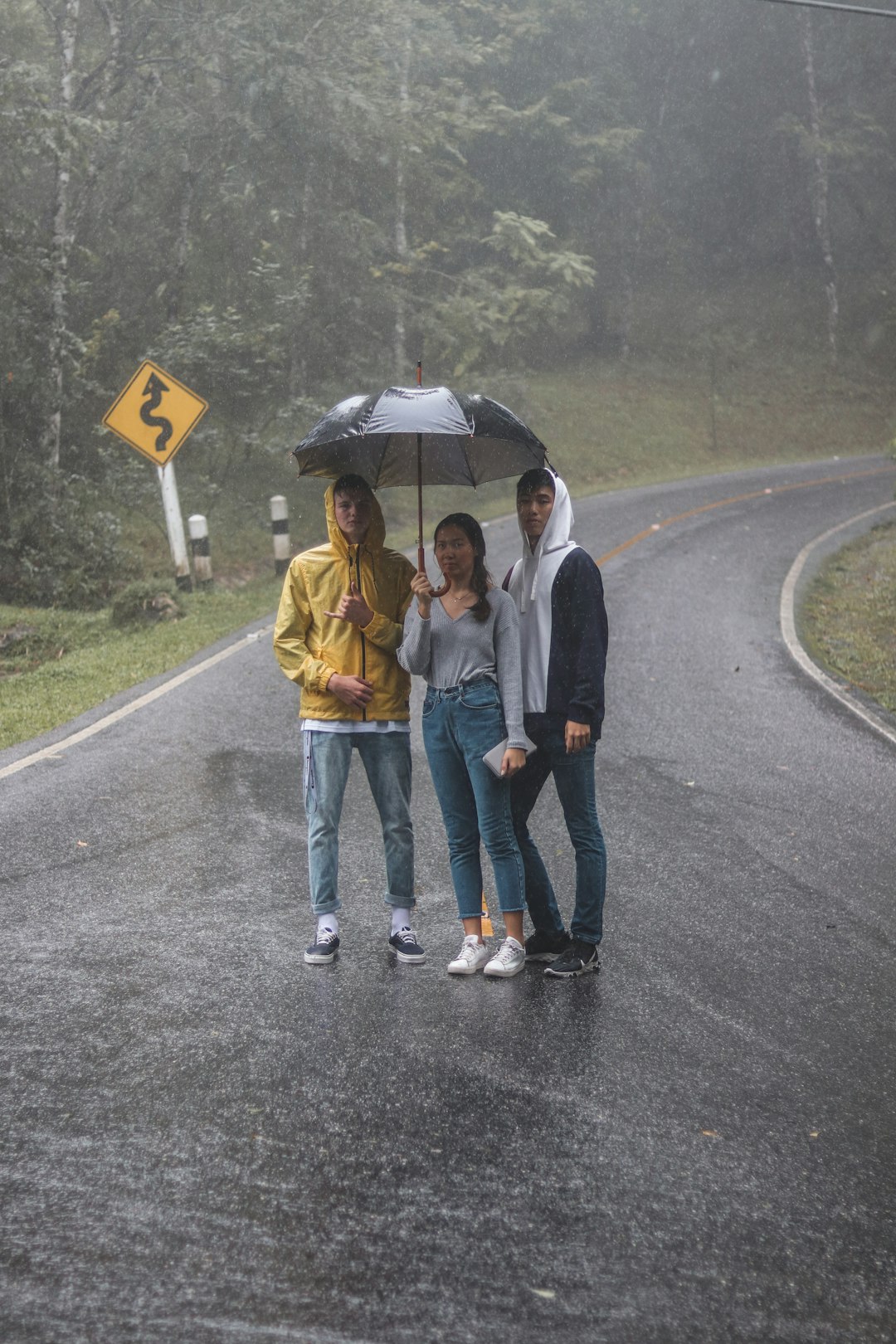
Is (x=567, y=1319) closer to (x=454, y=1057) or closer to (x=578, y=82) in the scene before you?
(x=454, y=1057)

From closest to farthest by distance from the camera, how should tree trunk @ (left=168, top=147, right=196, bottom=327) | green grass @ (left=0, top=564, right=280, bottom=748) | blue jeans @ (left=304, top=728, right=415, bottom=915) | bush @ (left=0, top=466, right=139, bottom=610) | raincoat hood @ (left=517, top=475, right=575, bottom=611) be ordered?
raincoat hood @ (left=517, top=475, right=575, bottom=611)
blue jeans @ (left=304, top=728, right=415, bottom=915)
green grass @ (left=0, top=564, right=280, bottom=748)
bush @ (left=0, top=466, right=139, bottom=610)
tree trunk @ (left=168, top=147, right=196, bottom=327)

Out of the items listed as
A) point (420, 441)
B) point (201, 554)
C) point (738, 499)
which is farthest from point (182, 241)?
point (420, 441)

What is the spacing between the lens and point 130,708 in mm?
10117

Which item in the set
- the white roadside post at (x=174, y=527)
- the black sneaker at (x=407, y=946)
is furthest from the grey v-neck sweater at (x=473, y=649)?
the white roadside post at (x=174, y=527)

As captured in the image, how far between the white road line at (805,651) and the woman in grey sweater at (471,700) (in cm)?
547

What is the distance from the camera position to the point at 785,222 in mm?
47750

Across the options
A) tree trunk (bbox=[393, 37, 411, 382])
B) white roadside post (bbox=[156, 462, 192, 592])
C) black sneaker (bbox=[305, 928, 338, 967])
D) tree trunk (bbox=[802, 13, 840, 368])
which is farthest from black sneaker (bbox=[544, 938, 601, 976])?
tree trunk (bbox=[802, 13, 840, 368])

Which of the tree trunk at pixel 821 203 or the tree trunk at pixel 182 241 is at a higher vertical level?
the tree trunk at pixel 821 203

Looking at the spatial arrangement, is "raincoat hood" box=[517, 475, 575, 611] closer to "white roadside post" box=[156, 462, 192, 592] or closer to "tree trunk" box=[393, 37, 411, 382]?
"white roadside post" box=[156, 462, 192, 592]

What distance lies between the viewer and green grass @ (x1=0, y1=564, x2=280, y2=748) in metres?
10.5

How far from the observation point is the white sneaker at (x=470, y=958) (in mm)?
5152

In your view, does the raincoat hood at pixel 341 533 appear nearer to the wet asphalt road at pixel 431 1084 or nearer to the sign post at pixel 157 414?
the wet asphalt road at pixel 431 1084

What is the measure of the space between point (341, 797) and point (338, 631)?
0.70 meters

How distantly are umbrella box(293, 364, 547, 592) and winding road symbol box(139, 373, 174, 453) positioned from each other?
10.3 m
